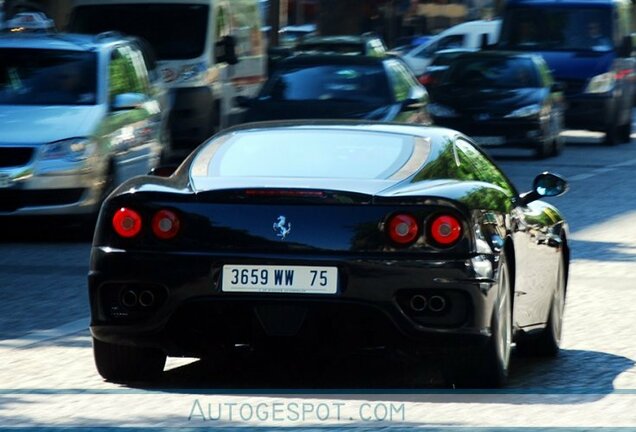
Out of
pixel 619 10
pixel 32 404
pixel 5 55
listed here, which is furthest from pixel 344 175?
pixel 619 10

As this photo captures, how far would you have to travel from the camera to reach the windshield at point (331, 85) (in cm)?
1988

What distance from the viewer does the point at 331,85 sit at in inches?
794

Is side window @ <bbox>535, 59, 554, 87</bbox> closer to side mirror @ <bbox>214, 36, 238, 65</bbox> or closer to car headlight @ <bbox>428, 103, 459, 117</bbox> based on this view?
car headlight @ <bbox>428, 103, 459, 117</bbox>

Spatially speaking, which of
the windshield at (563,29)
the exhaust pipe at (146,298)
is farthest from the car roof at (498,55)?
the exhaust pipe at (146,298)

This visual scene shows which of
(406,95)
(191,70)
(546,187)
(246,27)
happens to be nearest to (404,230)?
(546,187)

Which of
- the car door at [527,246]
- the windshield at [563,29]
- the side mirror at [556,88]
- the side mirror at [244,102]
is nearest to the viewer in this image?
the car door at [527,246]

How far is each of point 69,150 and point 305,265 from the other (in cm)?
764

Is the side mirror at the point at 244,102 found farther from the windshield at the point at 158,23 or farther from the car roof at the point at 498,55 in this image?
the car roof at the point at 498,55

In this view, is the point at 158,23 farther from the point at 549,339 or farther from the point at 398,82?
the point at 549,339

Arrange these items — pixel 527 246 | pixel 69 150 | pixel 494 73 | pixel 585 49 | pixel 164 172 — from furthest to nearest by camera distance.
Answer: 1. pixel 585 49
2. pixel 494 73
3. pixel 69 150
4. pixel 164 172
5. pixel 527 246

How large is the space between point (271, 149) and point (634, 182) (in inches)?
567

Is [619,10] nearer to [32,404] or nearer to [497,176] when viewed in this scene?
[497,176]

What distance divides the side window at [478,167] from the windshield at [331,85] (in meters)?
10.6

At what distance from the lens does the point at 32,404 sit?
7.58 m
